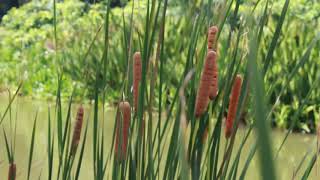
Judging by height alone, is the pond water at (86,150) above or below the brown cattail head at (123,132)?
below

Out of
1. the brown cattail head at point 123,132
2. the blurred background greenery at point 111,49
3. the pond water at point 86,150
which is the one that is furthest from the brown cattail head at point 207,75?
the blurred background greenery at point 111,49

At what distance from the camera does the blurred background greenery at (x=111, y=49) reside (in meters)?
3.47

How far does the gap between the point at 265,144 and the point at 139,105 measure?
480 millimetres

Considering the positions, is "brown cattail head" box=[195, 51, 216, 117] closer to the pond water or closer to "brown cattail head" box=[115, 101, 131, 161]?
"brown cattail head" box=[115, 101, 131, 161]

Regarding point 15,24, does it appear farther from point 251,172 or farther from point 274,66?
point 251,172

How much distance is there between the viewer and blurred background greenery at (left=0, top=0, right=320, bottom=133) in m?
3.47

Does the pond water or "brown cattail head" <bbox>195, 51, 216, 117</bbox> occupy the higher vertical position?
"brown cattail head" <bbox>195, 51, 216, 117</bbox>

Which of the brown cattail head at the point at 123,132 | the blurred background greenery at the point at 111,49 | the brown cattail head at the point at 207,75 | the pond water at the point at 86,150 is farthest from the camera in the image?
the blurred background greenery at the point at 111,49

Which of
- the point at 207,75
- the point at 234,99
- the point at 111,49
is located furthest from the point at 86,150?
the point at 207,75

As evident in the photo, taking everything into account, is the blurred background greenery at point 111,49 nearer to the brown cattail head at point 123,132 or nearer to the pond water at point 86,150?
the pond water at point 86,150

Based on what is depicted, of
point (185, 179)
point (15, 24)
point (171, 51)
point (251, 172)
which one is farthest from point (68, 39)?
point (185, 179)

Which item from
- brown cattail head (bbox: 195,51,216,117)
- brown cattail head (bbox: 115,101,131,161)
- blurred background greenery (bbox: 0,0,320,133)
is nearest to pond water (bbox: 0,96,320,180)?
blurred background greenery (bbox: 0,0,320,133)

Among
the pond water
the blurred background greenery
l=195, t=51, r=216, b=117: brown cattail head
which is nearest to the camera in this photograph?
l=195, t=51, r=216, b=117: brown cattail head

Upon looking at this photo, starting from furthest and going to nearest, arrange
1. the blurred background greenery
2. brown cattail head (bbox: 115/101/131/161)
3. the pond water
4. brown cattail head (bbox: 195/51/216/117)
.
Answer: the blurred background greenery, the pond water, brown cattail head (bbox: 115/101/131/161), brown cattail head (bbox: 195/51/216/117)
